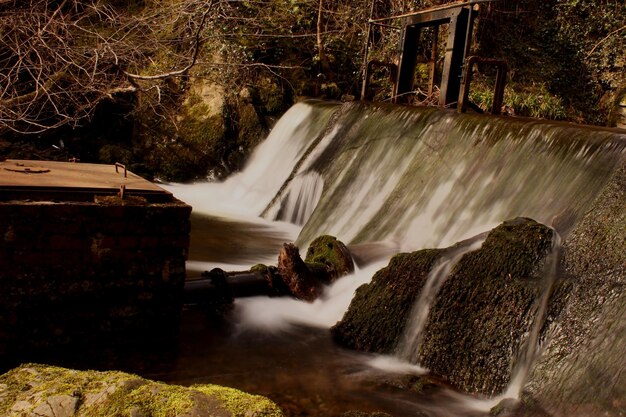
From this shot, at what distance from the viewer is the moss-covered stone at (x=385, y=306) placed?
391 cm

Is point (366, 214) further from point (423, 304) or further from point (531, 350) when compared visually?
point (531, 350)

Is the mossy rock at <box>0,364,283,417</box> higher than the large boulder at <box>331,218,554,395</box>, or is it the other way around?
the mossy rock at <box>0,364,283,417</box>

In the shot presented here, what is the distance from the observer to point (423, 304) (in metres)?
3.86

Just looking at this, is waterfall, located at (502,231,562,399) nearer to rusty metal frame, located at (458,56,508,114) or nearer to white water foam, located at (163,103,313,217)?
rusty metal frame, located at (458,56,508,114)

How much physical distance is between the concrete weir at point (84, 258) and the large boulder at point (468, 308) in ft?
4.65

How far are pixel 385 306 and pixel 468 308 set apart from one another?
625 millimetres

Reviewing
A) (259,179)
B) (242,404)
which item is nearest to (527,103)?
(259,179)

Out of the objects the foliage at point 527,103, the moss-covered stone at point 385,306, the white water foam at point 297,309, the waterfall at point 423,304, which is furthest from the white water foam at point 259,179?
the waterfall at point 423,304

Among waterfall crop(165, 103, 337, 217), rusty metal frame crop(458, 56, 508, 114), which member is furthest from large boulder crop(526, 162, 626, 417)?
waterfall crop(165, 103, 337, 217)

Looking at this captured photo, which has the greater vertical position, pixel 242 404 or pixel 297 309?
pixel 242 404

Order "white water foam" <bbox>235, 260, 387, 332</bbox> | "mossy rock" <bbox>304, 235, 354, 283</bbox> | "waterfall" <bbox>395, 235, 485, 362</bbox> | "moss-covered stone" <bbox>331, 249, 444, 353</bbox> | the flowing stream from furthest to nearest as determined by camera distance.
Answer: "mossy rock" <bbox>304, 235, 354, 283</bbox>
"white water foam" <bbox>235, 260, 387, 332</bbox>
"moss-covered stone" <bbox>331, 249, 444, 353</bbox>
"waterfall" <bbox>395, 235, 485, 362</bbox>
the flowing stream

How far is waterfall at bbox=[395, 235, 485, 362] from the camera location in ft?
12.3

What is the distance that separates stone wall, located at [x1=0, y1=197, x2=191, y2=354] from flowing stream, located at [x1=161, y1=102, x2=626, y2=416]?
0.45 metres

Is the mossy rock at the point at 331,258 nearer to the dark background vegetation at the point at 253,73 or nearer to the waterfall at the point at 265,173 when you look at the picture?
the waterfall at the point at 265,173
